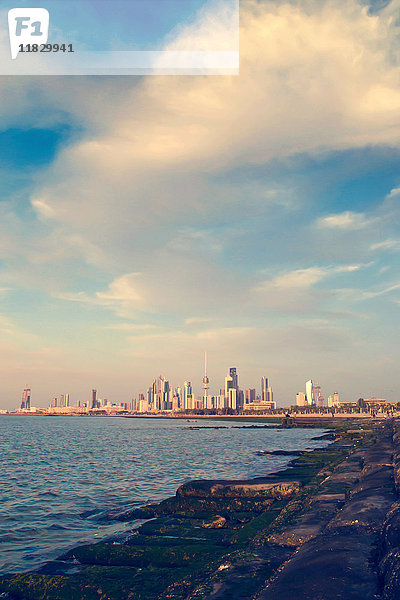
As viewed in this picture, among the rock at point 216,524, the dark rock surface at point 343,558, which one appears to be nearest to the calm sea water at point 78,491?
the rock at point 216,524

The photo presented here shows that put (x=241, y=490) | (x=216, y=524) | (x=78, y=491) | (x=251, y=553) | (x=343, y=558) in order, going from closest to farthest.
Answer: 1. (x=343, y=558)
2. (x=251, y=553)
3. (x=216, y=524)
4. (x=241, y=490)
5. (x=78, y=491)

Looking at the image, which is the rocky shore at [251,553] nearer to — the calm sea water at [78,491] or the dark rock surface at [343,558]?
the dark rock surface at [343,558]

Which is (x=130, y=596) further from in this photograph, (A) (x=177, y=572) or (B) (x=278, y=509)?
(B) (x=278, y=509)

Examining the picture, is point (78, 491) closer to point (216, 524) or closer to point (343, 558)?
point (216, 524)

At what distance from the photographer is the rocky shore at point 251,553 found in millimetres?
6746

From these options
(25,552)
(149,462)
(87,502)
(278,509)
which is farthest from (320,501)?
(149,462)

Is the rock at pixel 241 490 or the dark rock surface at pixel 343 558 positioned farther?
the rock at pixel 241 490

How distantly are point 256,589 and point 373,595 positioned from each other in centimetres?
263

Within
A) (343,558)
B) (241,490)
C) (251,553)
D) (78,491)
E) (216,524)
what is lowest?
(78,491)

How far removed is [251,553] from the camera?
9.80 metres

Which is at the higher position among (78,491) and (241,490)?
(241,490)

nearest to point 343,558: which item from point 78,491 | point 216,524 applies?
point 216,524

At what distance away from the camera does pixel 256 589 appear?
25.7ft

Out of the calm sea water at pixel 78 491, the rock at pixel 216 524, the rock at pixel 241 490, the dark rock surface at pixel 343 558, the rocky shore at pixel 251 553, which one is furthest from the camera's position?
the rock at pixel 241 490
